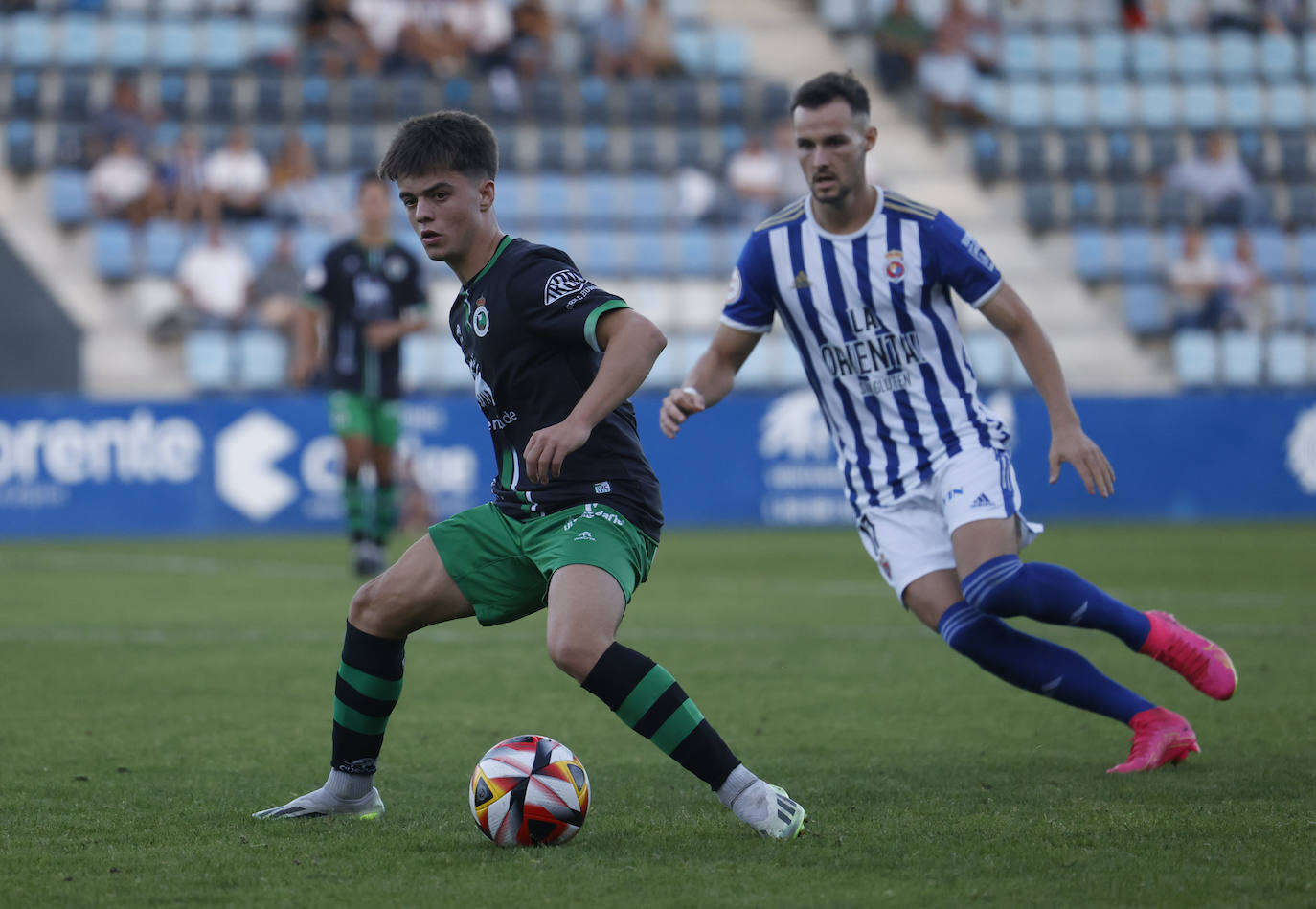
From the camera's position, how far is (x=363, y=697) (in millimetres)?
4102

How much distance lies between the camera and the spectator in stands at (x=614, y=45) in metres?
20.4

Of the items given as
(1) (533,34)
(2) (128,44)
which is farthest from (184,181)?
(1) (533,34)

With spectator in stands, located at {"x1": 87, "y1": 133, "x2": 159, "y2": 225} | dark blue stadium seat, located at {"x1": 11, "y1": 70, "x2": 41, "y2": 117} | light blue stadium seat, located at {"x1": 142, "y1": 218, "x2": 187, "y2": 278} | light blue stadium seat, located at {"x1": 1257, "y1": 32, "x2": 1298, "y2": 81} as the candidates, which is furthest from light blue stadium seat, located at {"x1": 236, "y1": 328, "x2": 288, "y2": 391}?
light blue stadium seat, located at {"x1": 1257, "y1": 32, "x2": 1298, "y2": 81}

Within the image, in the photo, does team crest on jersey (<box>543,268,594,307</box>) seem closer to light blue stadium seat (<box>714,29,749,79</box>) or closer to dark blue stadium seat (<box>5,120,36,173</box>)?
dark blue stadium seat (<box>5,120,36,173</box>)

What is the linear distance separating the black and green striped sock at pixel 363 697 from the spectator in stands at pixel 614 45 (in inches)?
672

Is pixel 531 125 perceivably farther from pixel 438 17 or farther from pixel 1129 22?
pixel 1129 22

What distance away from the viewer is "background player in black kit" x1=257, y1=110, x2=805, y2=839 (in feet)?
12.3

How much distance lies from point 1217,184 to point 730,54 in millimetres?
6393

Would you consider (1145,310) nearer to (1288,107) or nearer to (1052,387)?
(1288,107)

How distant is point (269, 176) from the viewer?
18234 millimetres

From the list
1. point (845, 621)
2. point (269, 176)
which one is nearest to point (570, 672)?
point (845, 621)

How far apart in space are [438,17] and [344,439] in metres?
10.3

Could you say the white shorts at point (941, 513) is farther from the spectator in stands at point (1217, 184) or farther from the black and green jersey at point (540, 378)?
the spectator in stands at point (1217, 184)

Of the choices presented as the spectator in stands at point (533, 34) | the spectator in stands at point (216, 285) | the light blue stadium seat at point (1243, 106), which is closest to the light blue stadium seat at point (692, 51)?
the spectator in stands at point (533, 34)
